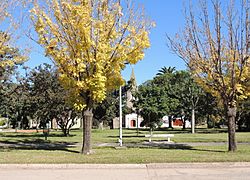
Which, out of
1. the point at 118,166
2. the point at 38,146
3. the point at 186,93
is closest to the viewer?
the point at 118,166

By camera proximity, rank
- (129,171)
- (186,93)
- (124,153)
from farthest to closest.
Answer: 1. (186,93)
2. (124,153)
3. (129,171)

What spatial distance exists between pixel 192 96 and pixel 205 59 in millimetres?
39974

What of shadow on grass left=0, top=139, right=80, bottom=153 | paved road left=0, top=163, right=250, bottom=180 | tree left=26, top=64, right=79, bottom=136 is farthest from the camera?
tree left=26, top=64, right=79, bottom=136

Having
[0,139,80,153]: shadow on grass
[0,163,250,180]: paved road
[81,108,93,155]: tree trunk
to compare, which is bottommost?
[0,139,80,153]: shadow on grass

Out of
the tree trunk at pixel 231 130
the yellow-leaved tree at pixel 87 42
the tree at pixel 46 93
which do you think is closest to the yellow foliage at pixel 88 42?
the yellow-leaved tree at pixel 87 42

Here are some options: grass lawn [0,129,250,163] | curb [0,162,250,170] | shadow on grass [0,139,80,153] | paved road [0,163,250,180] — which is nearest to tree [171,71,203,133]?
shadow on grass [0,139,80,153]

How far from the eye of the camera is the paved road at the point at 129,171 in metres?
10.8

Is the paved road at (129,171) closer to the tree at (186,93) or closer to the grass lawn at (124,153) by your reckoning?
the grass lawn at (124,153)

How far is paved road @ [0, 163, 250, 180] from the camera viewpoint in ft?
35.4

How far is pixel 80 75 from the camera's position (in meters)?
17.0

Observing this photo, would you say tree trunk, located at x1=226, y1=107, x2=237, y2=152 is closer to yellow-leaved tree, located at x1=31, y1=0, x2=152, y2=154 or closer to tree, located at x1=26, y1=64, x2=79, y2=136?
yellow-leaved tree, located at x1=31, y1=0, x2=152, y2=154

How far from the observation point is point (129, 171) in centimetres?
1205

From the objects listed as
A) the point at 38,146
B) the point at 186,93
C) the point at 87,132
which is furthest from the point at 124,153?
the point at 186,93

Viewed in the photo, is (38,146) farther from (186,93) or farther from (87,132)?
(186,93)
